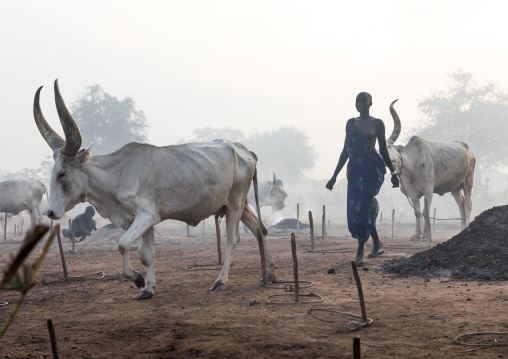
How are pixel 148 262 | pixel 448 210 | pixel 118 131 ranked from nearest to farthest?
1. pixel 148 262
2. pixel 448 210
3. pixel 118 131

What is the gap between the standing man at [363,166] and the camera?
893 cm

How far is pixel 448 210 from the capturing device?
45500 mm

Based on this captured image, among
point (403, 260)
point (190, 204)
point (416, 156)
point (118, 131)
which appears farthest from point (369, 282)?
point (118, 131)

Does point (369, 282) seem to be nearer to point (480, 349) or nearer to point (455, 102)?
point (480, 349)

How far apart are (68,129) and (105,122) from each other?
5280 centimetres

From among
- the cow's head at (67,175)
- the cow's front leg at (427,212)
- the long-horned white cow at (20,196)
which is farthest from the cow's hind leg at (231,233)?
the long-horned white cow at (20,196)

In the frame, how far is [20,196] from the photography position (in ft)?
66.5

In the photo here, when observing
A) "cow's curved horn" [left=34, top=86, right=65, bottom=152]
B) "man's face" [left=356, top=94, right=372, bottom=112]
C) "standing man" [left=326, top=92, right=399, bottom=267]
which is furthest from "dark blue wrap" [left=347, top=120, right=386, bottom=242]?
"cow's curved horn" [left=34, top=86, right=65, bottom=152]

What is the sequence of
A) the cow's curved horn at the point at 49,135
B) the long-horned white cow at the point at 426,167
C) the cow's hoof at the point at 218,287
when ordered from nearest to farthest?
the cow's hoof at the point at 218,287 → the cow's curved horn at the point at 49,135 → the long-horned white cow at the point at 426,167

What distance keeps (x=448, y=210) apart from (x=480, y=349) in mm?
44176

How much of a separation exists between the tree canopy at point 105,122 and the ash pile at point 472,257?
5006cm

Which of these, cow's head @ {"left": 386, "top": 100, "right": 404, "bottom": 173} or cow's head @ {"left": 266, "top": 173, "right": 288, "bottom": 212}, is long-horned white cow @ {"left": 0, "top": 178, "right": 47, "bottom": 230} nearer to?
cow's head @ {"left": 266, "top": 173, "right": 288, "bottom": 212}

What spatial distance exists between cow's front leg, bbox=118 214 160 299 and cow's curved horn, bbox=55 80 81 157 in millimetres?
1187

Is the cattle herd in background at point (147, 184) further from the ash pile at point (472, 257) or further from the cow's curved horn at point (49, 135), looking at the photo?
Result: the ash pile at point (472, 257)
